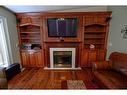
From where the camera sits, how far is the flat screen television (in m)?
3.75

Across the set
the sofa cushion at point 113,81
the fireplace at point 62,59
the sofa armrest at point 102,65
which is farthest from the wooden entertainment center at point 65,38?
the sofa cushion at point 113,81

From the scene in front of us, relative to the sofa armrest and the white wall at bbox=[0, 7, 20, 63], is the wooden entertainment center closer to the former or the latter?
the white wall at bbox=[0, 7, 20, 63]

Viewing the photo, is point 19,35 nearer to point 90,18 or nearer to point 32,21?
point 32,21

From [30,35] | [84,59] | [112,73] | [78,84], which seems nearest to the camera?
→ [112,73]

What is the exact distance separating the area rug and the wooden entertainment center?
46.9 inches

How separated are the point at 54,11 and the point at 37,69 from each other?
2.18m

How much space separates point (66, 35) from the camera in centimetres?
391

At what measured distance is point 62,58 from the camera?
4.11 metres

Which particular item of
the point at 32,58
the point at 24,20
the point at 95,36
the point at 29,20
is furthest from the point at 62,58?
the point at 24,20

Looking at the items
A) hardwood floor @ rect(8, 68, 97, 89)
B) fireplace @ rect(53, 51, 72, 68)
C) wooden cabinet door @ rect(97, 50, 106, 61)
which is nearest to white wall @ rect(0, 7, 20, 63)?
hardwood floor @ rect(8, 68, 97, 89)

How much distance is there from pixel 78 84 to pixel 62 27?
2.06 meters

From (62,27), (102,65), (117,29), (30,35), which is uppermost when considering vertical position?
(62,27)

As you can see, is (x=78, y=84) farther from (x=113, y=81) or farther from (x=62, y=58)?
(x=62, y=58)

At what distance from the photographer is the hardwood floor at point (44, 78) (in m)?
2.70
